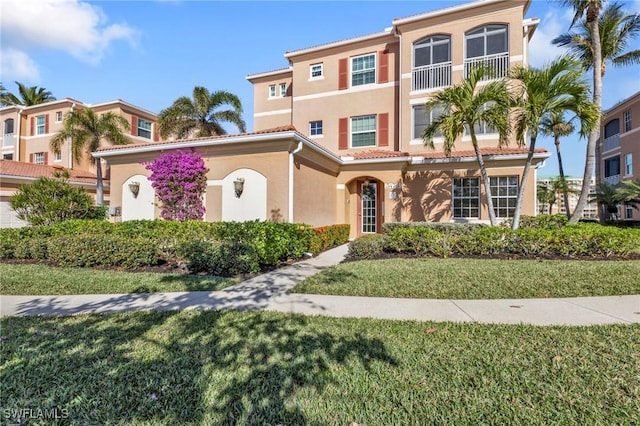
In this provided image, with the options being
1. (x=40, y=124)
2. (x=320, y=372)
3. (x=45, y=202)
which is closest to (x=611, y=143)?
(x=320, y=372)

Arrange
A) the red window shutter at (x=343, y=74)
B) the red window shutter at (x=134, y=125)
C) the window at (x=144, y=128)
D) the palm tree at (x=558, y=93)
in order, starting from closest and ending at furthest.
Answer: the palm tree at (x=558, y=93) < the red window shutter at (x=343, y=74) < the red window shutter at (x=134, y=125) < the window at (x=144, y=128)

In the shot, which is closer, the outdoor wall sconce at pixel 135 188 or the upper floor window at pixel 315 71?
the outdoor wall sconce at pixel 135 188

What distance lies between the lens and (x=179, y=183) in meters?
11.2

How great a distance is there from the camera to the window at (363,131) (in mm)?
17000

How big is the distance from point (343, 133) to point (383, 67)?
411 cm

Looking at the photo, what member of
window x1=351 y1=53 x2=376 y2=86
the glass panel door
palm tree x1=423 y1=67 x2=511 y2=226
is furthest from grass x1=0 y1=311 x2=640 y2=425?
window x1=351 y1=53 x2=376 y2=86

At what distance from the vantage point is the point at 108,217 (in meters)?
13.8

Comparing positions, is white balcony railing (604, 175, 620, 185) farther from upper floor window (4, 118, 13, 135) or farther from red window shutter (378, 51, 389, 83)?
upper floor window (4, 118, 13, 135)

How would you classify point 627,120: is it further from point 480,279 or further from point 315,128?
point 480,279

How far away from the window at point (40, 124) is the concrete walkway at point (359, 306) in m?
29.5

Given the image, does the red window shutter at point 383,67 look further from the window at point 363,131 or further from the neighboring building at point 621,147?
the neighboring building at point 621,147

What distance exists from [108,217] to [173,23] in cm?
882

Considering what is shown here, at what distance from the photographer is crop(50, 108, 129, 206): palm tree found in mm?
18594

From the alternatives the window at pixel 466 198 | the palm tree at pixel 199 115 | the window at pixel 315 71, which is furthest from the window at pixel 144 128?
the window at pixel 466 198
